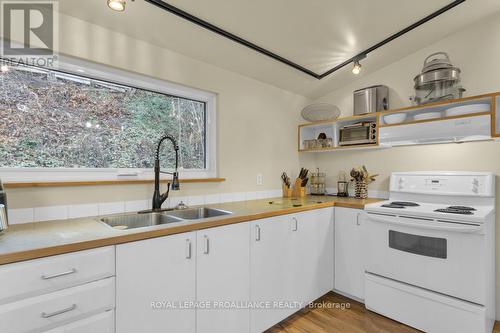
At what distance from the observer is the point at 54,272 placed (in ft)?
3.37

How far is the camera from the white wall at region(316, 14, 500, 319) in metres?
2.12

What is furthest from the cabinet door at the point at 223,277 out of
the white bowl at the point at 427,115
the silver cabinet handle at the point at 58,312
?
the white bowl at the point at 427,115

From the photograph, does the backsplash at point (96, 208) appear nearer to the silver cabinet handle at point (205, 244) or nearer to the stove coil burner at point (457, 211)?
the silver cabinet handle at point (205, 244)

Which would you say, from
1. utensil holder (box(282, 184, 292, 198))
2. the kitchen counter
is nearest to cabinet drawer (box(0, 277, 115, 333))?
the kitchen counter

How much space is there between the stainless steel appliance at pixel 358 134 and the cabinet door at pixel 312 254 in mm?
773

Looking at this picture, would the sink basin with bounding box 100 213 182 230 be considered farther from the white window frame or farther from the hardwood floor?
the hardwood floor

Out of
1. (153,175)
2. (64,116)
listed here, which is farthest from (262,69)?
(64,116)

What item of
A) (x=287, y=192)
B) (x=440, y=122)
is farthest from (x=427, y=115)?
(x=287, y=192)

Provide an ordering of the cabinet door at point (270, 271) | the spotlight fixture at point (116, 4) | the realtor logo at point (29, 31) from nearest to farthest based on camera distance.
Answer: the spotlight fixture at point (116, 4) < the realtor logo at point (29, 31) < the cabinet door at point (270, 271)

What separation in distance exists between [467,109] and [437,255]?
44.7 inches

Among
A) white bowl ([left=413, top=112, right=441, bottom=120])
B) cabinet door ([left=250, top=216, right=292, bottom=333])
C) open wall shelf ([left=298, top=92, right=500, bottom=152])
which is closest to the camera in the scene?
cabinet door ([left=250, top=216, right=292, bottom=333])

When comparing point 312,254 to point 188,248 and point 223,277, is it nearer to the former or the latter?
point 223,277

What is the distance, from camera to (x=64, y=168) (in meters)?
1.66

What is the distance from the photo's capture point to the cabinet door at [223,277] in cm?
150
